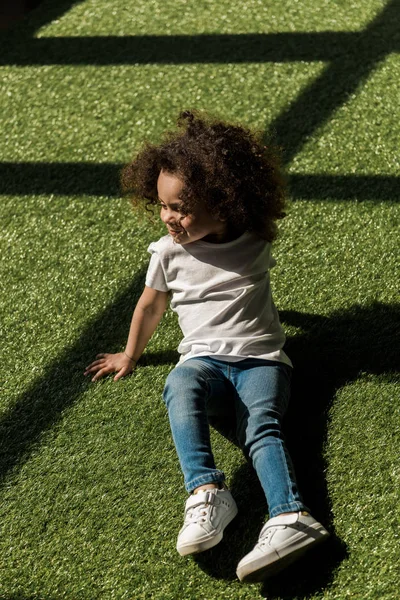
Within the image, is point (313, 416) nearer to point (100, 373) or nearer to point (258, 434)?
point (258, 434)

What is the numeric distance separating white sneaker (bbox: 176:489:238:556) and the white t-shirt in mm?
366

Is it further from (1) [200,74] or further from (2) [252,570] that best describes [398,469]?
(1) [200,74]

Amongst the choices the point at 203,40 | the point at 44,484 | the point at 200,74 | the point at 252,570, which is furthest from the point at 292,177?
the point at 252,570

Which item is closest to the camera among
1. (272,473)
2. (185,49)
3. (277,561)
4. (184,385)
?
(277,561)

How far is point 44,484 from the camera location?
198 centimetres

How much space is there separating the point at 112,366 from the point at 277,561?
80cm

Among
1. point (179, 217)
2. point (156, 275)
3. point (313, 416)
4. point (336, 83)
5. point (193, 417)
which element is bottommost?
point (313, 416)

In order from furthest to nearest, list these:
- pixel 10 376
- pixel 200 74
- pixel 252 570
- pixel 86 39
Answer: pixel 86 39 → pixel 200 74 → pixel 10 376 → pixel 252 570

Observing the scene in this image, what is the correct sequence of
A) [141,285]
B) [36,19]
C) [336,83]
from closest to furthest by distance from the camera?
[141,285]
[336,83]
[36,19]

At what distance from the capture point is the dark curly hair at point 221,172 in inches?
76.9

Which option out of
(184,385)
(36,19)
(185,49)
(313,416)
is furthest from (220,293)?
(36,19)

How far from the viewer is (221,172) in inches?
77.3

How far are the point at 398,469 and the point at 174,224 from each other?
30.2 inches

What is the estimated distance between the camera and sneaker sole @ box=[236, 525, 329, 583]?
1.59 m
